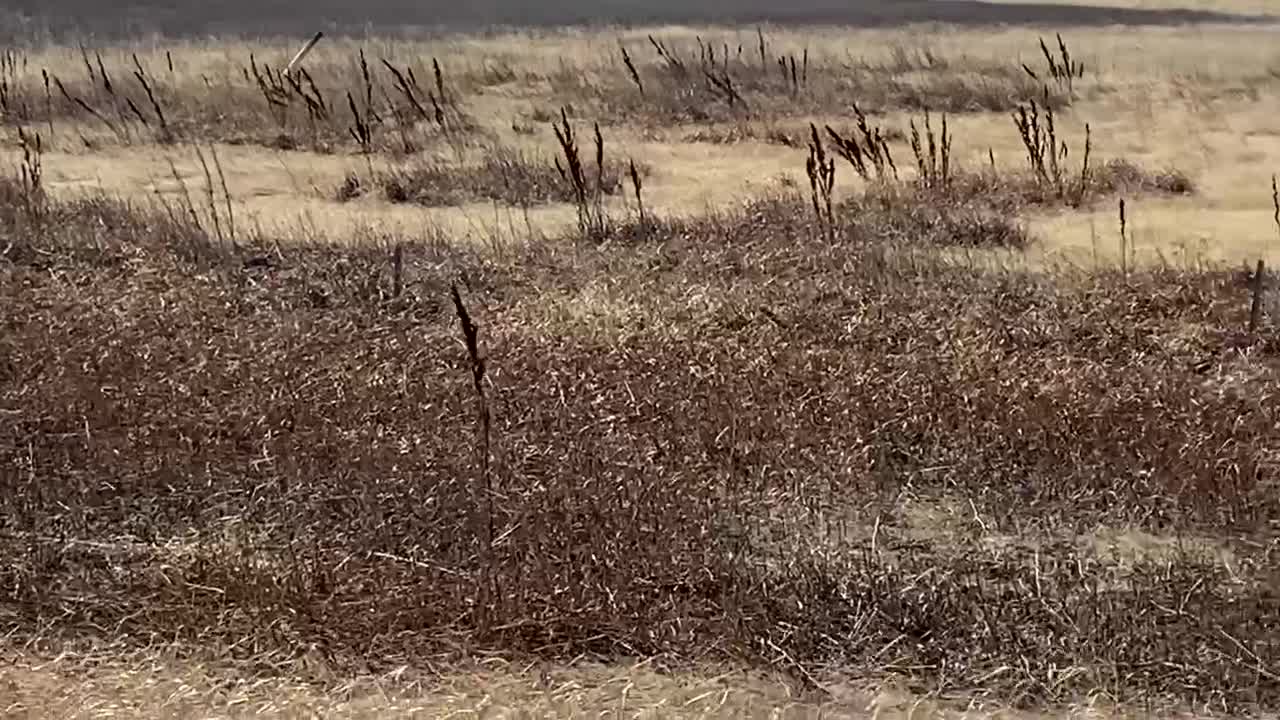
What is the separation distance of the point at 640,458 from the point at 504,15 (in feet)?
96.7

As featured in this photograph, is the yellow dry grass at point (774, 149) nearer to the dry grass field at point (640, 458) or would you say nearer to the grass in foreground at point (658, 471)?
the dry grass field at point (640, 458)

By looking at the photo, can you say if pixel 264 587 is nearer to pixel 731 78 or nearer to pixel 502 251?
pixel 502 251

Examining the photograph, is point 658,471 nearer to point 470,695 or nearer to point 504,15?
point 470,695

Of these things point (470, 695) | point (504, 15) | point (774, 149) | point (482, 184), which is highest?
point (504, 15)

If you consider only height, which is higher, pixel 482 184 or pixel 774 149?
pixel 482 184

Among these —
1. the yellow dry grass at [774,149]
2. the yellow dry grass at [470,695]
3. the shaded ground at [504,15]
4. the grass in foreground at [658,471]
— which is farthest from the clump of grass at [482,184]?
the shaded ground at [504,15]

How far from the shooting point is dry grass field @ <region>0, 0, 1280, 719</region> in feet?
13.3

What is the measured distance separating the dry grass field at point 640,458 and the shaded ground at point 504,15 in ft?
60.3

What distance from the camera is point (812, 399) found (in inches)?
234

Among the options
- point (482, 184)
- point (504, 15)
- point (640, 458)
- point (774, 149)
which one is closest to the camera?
point (640, 458)

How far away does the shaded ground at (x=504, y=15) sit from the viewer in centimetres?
2879

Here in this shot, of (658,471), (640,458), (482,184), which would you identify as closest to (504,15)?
(482,184)

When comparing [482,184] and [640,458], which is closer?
[640,458]

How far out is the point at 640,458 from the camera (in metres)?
5.29
